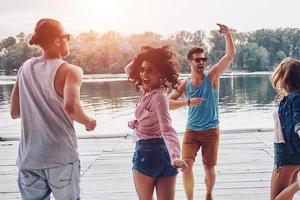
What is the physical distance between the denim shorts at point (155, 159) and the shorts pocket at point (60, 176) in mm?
426

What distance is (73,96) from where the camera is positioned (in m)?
2.26

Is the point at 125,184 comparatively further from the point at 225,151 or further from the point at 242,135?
the point at 242,135

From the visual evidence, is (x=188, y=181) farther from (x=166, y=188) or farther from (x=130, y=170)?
(x=130, y=170)

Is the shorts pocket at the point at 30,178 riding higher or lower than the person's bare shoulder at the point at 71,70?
lower

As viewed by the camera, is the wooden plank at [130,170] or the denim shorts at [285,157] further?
the wooden plank at [130,170]

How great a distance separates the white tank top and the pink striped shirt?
1.41 ft

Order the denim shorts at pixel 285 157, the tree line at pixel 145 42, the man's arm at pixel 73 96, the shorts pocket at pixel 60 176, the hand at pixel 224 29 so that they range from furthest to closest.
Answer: the tree line at pixel 145 42 < the hand at pixel 224 29 < the denim shorts at pixel 285 157 < the shorts pocket at pixel 60 176 < the man's arm at pixel 73 96

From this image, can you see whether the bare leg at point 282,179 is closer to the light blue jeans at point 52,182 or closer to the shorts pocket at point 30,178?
the light blue jeans at point 52,182

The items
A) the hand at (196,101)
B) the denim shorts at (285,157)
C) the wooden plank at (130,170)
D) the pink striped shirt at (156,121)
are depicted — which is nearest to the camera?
the pink striped shirt at (156,121)

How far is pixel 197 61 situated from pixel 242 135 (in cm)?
363

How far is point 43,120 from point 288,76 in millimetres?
1545

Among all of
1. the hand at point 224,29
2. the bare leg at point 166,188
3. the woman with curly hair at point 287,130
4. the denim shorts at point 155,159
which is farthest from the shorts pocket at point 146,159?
the hand at point 224,29

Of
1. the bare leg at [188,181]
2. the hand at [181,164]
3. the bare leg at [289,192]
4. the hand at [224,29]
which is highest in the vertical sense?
the hand at [224,29]

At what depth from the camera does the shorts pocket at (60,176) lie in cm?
239
